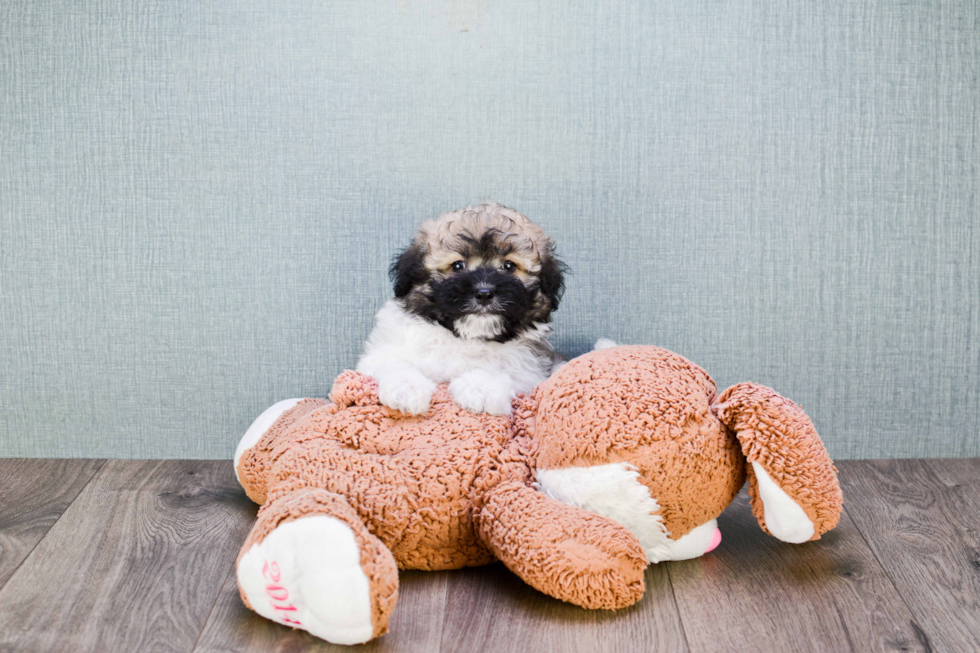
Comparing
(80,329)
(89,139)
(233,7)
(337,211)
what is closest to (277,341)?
(337,211)

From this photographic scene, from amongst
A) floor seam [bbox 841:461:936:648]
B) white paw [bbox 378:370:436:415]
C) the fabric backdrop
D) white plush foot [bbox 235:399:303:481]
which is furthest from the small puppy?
floor seam [bbox 841:461:936:648]

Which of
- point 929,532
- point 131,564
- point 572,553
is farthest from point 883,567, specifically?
point 131,564

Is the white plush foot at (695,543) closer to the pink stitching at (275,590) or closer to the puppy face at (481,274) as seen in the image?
the puppy face at (481,274)

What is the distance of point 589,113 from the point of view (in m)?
1.89

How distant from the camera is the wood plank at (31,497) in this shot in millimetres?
1511

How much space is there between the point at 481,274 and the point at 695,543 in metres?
0.62

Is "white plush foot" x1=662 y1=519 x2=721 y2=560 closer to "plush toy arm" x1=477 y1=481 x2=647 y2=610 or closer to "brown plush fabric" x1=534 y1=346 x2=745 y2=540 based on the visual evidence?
"brown plush fabric" x1=534 y1=346 x2=745 y2=540

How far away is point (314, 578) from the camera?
1.10 m

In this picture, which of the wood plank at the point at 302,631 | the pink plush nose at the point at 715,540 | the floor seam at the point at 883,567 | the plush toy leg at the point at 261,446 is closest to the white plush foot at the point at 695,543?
the pink plush nose at the point at 715,540

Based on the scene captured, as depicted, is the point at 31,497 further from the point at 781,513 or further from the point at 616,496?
the point at 781,513

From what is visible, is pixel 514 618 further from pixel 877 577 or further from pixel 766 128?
pixel 766 128

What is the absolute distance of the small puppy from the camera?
1486 mm

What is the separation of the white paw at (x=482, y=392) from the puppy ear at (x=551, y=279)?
193 mm

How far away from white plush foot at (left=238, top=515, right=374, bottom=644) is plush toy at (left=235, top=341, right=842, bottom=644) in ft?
0.15
